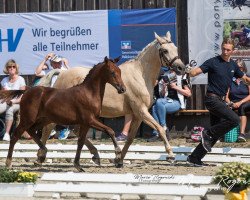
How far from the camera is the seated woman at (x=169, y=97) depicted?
18359 mm

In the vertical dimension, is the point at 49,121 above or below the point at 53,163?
above

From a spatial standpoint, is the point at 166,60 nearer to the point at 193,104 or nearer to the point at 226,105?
the point at 226,105

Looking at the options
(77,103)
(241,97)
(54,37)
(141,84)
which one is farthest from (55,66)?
(77,103)

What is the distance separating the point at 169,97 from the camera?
1861 cm

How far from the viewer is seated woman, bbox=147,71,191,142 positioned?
60.2ft

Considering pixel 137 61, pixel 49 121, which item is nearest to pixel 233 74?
pixel 137 61

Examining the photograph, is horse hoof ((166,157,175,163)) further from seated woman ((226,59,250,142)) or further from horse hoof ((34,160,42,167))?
seated woman ((226,59,250,142))

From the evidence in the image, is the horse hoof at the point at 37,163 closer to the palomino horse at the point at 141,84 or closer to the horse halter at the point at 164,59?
the palomino horse at the point at 141,84

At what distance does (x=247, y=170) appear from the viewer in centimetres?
945

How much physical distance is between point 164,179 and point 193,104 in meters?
8.54

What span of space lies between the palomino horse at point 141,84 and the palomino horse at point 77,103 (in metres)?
0.94

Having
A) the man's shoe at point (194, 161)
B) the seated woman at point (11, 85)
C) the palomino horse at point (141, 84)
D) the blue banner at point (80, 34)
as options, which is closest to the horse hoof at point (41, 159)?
the palomino horse at point (141, 84)

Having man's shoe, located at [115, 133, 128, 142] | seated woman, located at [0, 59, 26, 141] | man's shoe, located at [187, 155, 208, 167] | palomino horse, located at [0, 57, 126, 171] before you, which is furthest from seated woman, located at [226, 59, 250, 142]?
palomino horse, located at [0, 57, 126, 171]

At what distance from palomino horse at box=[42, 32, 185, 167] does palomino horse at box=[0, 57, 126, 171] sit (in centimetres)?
94
